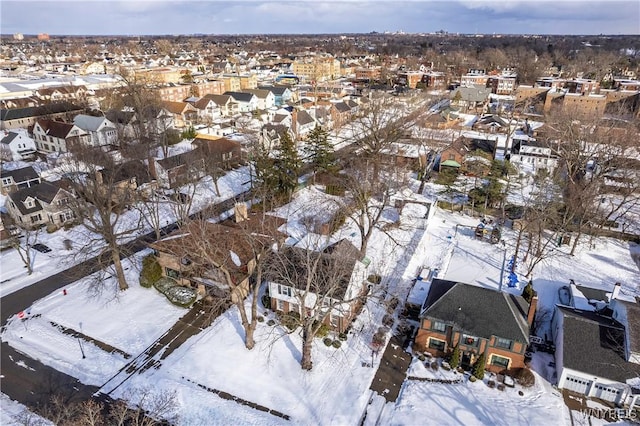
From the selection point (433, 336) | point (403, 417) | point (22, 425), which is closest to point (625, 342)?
point (433, 336)

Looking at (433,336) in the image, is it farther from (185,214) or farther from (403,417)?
(185,214)

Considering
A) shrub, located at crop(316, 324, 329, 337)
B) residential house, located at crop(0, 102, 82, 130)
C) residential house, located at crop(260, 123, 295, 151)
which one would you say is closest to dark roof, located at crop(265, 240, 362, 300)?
shrub, located at crop(316, 324, 329, 337)

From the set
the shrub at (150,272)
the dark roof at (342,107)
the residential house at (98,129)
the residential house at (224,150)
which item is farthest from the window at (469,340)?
the dark roof at (342,107)

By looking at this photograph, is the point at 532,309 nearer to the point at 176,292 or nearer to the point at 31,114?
the point at 176,292

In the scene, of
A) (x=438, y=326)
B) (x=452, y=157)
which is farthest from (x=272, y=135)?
(x=438, y=326)

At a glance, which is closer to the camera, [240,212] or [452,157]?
[240,212]

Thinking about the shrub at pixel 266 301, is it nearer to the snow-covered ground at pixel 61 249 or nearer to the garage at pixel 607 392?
the snow-covered ground at pixel 61 249
